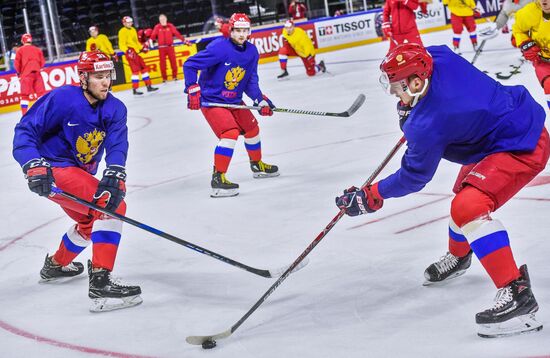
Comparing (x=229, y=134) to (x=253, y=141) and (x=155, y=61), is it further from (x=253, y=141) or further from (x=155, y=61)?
(x=155, y=61)

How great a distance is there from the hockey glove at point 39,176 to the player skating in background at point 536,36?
11.4 feet

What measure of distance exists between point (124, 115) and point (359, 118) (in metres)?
4.67

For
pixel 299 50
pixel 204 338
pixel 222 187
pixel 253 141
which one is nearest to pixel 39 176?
pixel 204 338

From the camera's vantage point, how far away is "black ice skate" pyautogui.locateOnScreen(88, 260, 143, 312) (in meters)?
3.51

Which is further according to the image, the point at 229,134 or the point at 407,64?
the point at 229,134

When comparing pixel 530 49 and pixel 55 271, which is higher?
pixel 530 49

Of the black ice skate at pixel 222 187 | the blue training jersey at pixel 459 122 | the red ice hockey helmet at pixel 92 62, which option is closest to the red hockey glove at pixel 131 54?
the black ice skate at pixel 222 187

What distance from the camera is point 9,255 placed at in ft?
15.5

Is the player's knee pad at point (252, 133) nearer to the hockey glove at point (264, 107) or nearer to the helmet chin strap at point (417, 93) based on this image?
the hockey glove at point (264, 107)

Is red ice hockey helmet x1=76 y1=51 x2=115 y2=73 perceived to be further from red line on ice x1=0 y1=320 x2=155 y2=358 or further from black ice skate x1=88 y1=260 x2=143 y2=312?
red line on ice x1=0 y1=320 x2=155 y2=358

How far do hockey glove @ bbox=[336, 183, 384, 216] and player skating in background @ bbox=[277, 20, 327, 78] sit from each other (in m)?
10.4

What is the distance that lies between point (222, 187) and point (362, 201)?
2.83 m

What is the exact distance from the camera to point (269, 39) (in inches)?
677

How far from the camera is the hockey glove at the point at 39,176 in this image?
3385mm
